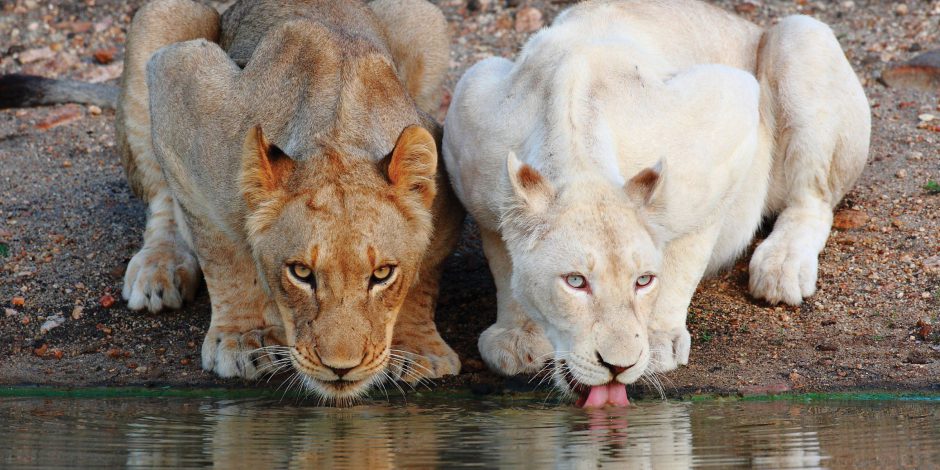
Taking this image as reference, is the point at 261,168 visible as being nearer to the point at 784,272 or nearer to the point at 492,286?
the point at 492,286

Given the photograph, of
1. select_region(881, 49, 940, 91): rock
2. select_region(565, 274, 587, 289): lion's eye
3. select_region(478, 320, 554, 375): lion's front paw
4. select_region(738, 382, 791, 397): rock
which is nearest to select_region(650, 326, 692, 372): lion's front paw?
select_region(738, 382, 791, 397): rock

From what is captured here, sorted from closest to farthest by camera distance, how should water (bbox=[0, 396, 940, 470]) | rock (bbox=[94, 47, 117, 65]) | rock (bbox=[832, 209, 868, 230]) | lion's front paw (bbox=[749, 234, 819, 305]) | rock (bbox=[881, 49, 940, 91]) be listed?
water (bbox=[0, 396, 940, 470]) → lion's front paw (bbox=[749, 234, 819, 305]) → rock (bbox=[832, 209, 868, 230]) → rock (bbox=[881, 49, 940, 91]) → rock (bbox=[94, 47, 117, 65])

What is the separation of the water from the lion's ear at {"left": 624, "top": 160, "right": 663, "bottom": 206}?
2.65ft

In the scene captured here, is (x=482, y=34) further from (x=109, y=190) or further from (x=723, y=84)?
(x=723, y=84)

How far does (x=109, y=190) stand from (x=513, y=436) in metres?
4.26

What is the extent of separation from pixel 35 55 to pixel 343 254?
578cm

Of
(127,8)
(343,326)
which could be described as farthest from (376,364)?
(127,8)

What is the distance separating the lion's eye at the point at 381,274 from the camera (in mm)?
5297

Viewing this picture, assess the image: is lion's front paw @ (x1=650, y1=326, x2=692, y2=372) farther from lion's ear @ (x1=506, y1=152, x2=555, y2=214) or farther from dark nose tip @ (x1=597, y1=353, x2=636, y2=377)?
lion's ear @ (x1=506, y1=152, x2=555, y2=214)

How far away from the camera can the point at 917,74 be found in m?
9.01

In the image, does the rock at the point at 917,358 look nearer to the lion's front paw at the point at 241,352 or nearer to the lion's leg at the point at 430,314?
the lion's leg at the point at 430,314

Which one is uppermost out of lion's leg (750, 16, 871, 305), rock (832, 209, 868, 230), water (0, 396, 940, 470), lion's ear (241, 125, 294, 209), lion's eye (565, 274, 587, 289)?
lion's leg (750, 16, 871, 305)

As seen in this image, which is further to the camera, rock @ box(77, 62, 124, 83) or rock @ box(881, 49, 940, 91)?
rock @ box(77, 62, 124, 83)

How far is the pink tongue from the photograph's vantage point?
522 cm
